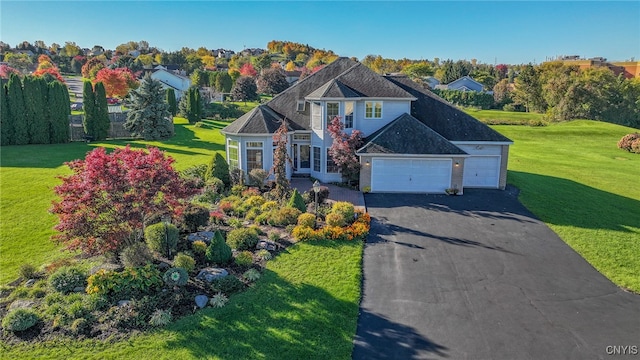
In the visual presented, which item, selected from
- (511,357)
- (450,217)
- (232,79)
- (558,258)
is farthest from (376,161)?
(232,79)

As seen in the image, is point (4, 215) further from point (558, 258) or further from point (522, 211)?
point (522, 211)

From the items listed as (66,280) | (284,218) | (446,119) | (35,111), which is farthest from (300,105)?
(35,111)

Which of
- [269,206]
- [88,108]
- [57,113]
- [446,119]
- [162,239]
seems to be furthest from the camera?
[88,108]

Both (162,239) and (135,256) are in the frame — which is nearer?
(135,256)

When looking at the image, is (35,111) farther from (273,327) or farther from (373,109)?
(273,327)

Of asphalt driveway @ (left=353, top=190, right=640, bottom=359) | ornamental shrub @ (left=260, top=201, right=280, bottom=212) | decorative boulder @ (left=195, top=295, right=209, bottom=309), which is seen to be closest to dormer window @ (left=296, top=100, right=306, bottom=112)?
ornamental shrub @ (left=260, top=201, right=280, bottom=212)

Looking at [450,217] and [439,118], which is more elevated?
[439,118]

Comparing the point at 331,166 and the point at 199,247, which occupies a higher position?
the point at 331,166
